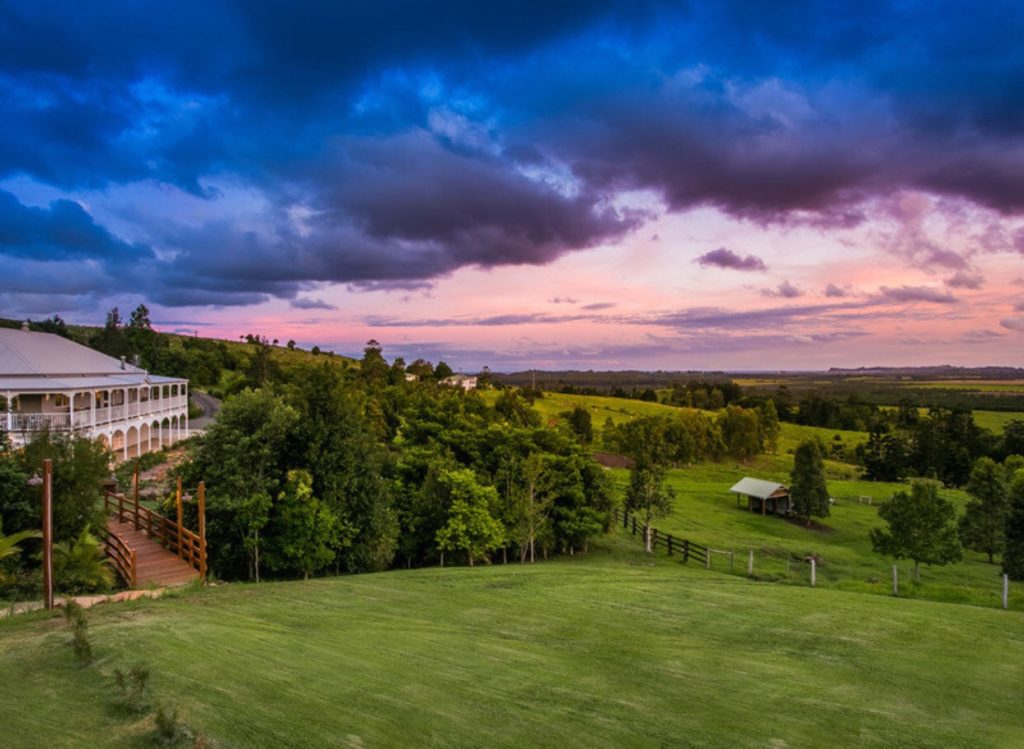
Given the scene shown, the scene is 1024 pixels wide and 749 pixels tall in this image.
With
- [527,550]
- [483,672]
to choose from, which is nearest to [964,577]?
[527,550]

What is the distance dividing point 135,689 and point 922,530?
31886 millimetres

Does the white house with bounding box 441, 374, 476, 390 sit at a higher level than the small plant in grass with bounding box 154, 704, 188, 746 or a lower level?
higher

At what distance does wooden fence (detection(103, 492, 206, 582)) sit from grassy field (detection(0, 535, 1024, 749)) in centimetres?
271

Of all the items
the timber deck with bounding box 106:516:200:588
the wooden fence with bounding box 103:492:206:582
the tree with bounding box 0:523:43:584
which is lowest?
the timber deck with bounding box 106:516:200:588

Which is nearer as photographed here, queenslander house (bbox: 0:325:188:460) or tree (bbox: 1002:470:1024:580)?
tree (bbox: 1002:470:1024:580)

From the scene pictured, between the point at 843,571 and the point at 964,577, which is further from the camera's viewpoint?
the point at 964,577

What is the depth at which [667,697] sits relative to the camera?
8.71 meters

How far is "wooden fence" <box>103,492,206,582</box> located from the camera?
17.3 metres

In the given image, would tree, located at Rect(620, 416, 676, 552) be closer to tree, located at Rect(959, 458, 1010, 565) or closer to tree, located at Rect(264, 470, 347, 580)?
tree, located at Rect(264, 470, 347, 580)

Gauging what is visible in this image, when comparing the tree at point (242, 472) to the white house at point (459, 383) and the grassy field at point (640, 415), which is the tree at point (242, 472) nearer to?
the white house at point (459, 383)

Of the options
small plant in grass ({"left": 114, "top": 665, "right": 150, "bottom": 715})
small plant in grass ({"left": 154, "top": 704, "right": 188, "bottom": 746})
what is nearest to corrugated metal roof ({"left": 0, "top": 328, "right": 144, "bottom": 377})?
small plant in grass ({"left": 114, "top": 665, "right": 150, "bottom": 715})

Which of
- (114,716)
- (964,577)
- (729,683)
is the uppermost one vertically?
(114,716)

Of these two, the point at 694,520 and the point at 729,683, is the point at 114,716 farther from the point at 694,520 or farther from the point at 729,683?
the point at 694,520

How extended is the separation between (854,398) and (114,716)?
483ft
